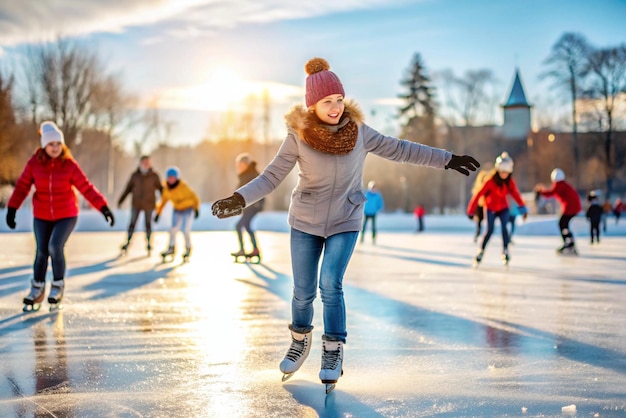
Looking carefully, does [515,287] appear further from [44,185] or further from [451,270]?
[44,185]

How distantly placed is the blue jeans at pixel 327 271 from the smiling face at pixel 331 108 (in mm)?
590

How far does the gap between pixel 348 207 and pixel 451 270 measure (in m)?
7.68

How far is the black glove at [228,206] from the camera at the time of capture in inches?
151

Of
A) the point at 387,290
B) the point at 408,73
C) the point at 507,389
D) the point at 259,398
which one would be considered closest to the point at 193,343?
the point at 259,398

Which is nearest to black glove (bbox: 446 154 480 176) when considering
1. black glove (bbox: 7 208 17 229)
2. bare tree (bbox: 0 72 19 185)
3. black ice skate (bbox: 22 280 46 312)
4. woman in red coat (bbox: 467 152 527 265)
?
black glove (bbox: 7 208 17 229)

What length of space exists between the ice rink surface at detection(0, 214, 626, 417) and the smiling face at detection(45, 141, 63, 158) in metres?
1.36

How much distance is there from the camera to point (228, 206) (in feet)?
12.6

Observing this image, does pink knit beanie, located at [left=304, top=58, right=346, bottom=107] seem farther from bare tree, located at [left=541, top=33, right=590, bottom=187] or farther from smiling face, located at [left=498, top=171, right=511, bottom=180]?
bare tree, located at [left=541, top=33, right=590, bottom=187]

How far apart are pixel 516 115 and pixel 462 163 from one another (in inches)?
2830

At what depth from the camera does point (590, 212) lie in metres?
19.7

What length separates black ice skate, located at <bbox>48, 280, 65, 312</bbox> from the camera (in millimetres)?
6948

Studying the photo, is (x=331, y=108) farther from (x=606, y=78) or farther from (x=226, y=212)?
(x=606, y=78)

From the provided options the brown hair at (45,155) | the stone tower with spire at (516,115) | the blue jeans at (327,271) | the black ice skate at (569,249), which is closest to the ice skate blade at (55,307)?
the brown hair at (45,155)

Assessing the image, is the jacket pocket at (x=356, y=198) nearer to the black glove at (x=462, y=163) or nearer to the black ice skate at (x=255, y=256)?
the black glove at (x=462, y=163)
